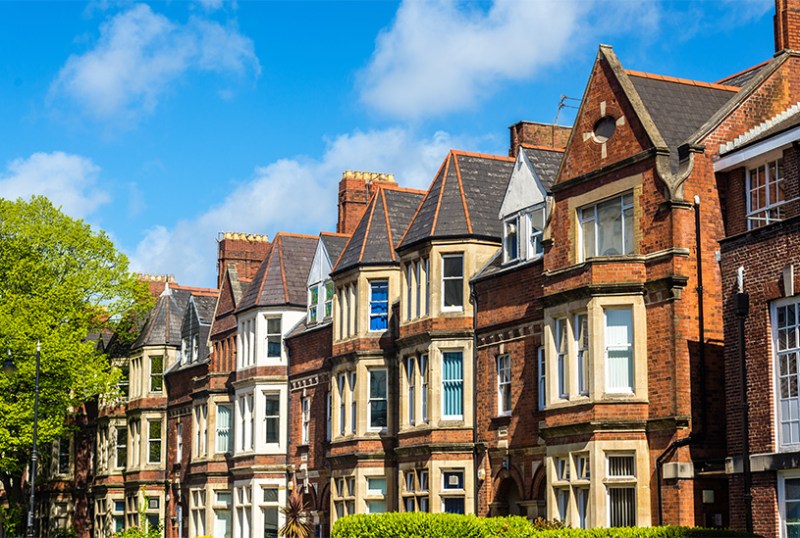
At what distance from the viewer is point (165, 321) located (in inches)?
2584

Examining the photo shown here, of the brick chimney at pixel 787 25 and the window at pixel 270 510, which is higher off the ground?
the brick chimney at pixel 787 25

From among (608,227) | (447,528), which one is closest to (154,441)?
(447,528)

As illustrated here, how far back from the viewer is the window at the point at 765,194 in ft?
103

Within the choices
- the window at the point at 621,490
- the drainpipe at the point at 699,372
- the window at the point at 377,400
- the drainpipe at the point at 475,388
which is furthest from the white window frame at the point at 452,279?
the drainpipe at the point at 699,372

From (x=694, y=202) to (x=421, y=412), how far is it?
12971mm

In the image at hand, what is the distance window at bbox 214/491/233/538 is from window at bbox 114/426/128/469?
11.3 metres

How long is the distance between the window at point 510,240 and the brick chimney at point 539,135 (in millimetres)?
7140

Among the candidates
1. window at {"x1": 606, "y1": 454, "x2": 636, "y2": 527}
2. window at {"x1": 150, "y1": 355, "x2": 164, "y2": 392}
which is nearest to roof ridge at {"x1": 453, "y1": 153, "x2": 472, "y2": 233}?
window at {"x1": 606, "y1": 454, "x2": 636, "y2": 527}

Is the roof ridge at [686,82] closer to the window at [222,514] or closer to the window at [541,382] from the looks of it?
the window at [541,382]

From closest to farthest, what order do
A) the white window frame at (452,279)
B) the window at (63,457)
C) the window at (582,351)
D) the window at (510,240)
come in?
the window at (582,351)
the window at (510,240)
the white window frame at (452,279)
the window at (63,457)

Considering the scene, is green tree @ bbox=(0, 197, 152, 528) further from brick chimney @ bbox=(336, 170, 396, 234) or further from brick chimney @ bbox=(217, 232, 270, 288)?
brick chimney @ bbox=(336, 170, 396, 234)

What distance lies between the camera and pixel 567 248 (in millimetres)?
35438

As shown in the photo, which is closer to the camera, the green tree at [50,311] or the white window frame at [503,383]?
the white window frame at [503,383]

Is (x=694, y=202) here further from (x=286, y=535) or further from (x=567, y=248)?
(x=286, y=535)
